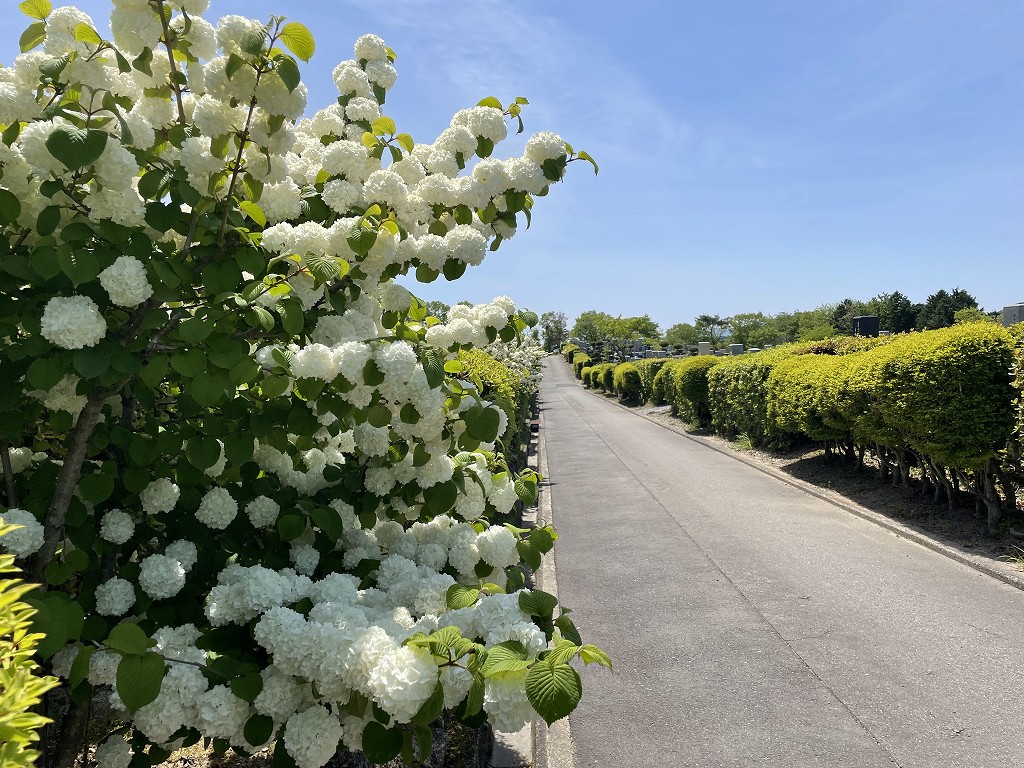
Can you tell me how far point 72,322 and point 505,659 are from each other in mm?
1550

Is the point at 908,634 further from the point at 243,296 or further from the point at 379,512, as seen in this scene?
the point at 243,296

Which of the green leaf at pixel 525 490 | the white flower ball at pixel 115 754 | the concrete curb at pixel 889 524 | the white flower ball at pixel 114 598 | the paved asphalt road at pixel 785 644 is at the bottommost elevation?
the paved asphalt road at pixel 785 644

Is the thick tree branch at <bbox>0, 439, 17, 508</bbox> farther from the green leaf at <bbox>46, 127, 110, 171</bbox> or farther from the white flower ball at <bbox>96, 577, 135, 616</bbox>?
the green leaf at <bbox>46, 127, 110, 171</bbox>

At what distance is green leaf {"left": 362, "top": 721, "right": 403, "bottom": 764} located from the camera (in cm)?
184

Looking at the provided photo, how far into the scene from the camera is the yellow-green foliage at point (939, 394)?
27.6 feet

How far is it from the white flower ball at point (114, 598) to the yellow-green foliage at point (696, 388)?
20702 millimetres

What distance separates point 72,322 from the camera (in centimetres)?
191

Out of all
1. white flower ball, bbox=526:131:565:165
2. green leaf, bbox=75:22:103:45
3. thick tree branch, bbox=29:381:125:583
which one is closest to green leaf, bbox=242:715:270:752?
thick tree branch, bbox=29:381:125:583

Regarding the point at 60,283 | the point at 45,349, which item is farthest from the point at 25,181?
the point at 45,349

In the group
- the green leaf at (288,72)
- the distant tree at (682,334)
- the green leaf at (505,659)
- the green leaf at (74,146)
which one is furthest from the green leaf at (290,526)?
the distant tree at (682,334)

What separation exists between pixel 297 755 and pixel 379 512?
4.35ft

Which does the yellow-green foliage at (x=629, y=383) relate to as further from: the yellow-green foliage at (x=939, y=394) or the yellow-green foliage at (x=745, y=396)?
the yellow-green foliage at (x=939, y=394)

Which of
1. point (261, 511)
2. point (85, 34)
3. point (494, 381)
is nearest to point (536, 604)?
point (261, 511)

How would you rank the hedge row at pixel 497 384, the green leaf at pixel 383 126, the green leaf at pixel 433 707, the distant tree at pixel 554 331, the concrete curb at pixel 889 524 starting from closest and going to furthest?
1. the green leaf at pixel 433 707
2. the green leaf at pixel 383 126
3. the hedge row at pixel 497 384
4. the concrete curb at pixel 889 524
5. the distant tree at pixel 554 331
